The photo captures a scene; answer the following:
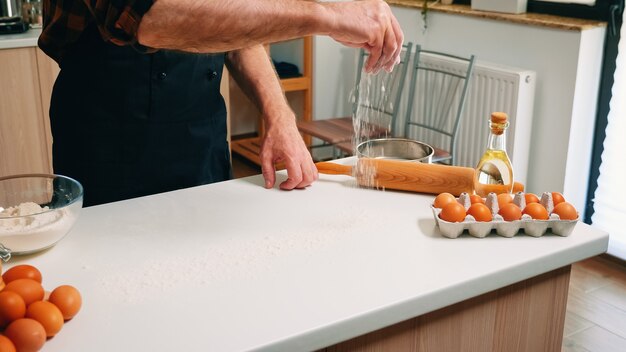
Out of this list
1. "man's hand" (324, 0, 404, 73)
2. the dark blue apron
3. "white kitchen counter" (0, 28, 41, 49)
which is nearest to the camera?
"man's hand" (324, 0, 404, 73)

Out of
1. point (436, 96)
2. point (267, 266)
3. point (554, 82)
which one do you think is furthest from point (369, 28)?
point (436, 96)

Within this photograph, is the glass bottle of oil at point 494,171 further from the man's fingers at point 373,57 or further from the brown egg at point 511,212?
the man's fingers at point 373,57

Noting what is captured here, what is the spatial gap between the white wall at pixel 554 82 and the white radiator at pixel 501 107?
58 millimetres

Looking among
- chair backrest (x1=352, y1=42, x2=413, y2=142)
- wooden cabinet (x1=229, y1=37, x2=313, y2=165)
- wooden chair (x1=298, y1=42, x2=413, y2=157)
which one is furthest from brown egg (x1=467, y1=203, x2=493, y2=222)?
wooden cabinet (x1=229, y1=37, x2=313, y2=165)

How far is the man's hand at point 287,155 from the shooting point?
55.1 inches

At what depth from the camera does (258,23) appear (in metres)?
1.10

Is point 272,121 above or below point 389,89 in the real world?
above

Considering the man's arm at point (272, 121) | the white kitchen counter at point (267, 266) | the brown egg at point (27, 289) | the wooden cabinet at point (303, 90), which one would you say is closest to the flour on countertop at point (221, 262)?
the white kitchen counter at point (267, 266)

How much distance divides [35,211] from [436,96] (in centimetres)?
253

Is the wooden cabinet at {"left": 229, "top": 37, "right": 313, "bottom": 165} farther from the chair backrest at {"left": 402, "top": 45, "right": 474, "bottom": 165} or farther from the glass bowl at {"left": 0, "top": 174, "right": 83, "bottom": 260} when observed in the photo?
the glass bowl at {"left": 0, "top": 174, "right": 83, "bottom": 260}

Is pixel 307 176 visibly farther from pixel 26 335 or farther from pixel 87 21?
pixel 26 335

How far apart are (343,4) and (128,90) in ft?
1.90

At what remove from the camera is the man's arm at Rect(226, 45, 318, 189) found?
1.41 m

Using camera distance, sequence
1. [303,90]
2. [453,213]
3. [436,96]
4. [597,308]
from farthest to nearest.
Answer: [303,90]
[436,96]
[597,308]
[453,213]
